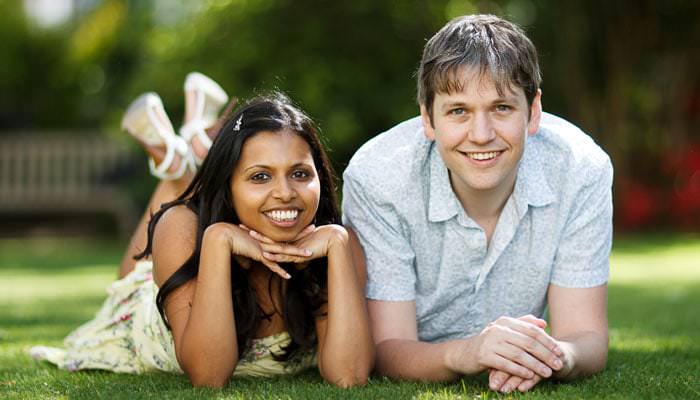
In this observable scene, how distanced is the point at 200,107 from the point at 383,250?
91.9 inches

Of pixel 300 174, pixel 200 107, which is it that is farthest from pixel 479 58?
pixel 200 107

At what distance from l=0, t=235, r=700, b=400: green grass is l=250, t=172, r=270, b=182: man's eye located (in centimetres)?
71

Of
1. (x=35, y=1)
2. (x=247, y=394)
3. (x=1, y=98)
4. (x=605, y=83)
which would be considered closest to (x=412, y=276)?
(x=247, y=394)

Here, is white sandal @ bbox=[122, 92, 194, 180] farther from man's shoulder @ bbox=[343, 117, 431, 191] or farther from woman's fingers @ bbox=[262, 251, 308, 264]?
woman's fingers @ bbox=[262, 251, 308, 264]

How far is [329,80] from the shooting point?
13164mm

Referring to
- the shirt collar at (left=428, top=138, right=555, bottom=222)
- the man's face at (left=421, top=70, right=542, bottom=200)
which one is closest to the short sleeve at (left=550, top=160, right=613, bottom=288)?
the shirt collar at (left=428, top=138, right=555, bottom=222)

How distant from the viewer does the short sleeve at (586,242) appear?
370 cm

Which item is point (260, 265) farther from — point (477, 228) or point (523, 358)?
point (523, 358)

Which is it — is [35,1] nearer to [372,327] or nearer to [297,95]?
[297,95]

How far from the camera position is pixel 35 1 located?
58.4ft

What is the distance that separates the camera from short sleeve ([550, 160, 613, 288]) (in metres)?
3.70

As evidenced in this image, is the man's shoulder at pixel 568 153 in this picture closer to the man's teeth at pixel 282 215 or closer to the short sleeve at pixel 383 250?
the short sleeve at pixel 383 250

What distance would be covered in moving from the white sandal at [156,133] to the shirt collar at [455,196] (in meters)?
1.93

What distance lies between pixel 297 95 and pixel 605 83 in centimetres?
477
